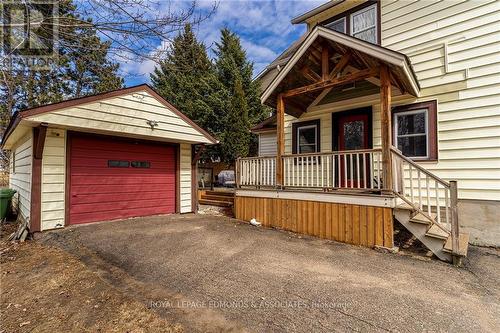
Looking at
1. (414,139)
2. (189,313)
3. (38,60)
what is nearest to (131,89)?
(38,60)

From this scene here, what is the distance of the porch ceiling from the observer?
4793 mm

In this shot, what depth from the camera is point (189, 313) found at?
8.32 ft

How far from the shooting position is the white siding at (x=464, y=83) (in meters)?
5.02

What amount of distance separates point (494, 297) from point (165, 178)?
25.2ft

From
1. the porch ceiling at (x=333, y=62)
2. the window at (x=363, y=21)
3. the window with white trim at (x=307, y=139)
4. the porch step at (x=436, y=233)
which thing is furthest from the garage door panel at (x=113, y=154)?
the porch step at (x=436, y=233)

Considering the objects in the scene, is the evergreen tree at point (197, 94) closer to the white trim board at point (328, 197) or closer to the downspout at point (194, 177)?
the downspout at point (194, 177)

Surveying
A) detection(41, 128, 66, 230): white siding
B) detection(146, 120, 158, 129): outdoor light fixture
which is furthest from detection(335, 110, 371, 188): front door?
detection(41, 128, 66, 230): white siding

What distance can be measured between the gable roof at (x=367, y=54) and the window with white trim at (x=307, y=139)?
7.06 ft

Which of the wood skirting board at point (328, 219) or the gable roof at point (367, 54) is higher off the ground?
the gable roof at point (367, 54)

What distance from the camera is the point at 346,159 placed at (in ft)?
17.8

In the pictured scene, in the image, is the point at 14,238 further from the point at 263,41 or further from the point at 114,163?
the point at 263,41

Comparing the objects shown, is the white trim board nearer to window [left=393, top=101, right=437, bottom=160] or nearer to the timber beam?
window [left=393, top=101, right=437, bottom=160]

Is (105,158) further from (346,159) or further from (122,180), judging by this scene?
(346,159)

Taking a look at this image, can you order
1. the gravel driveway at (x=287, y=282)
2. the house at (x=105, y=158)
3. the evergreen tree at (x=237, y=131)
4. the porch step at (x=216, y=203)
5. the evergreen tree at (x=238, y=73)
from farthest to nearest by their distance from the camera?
1. the evergreen tree at (x=238, y=73)
2. the evergreen tree at (x=237, y=131)
3. the porch step at (x=216, y=203)
4. the house at (x=105, y=158)
5. the gravel driveway at (x=287, y=282)
